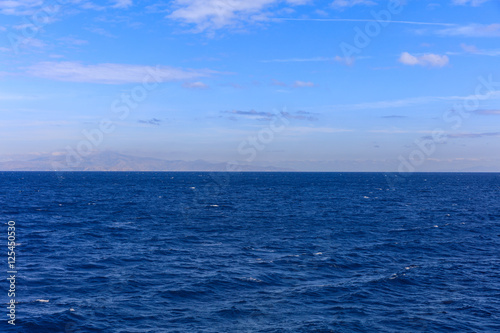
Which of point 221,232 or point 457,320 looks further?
point 221,232

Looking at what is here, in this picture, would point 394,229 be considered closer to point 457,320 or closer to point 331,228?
point 331,228

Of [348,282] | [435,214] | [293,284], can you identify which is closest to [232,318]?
[293,284]

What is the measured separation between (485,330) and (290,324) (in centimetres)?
1107

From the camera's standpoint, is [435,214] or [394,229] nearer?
[394,229]

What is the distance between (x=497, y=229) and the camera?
54.8 meters

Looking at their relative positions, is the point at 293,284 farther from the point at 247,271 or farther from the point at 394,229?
the point at 394,229

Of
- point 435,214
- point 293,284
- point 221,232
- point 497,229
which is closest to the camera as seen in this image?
point 293,284

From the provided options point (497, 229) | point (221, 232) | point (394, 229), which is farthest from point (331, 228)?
→ point (497, 229)

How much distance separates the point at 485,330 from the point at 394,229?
3344 cm

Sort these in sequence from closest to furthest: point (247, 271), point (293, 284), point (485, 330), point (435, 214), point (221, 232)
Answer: point (485, 330), point (293, 284), point (247, 271), point (221, 232), point (435, 214)

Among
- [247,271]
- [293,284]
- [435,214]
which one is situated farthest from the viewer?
[435,214]

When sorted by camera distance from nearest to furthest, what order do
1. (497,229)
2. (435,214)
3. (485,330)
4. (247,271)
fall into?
(485,330), (247,271), (497,229), (435,214)

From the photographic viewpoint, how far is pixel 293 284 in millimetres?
28828

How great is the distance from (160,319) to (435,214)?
6305 cm
